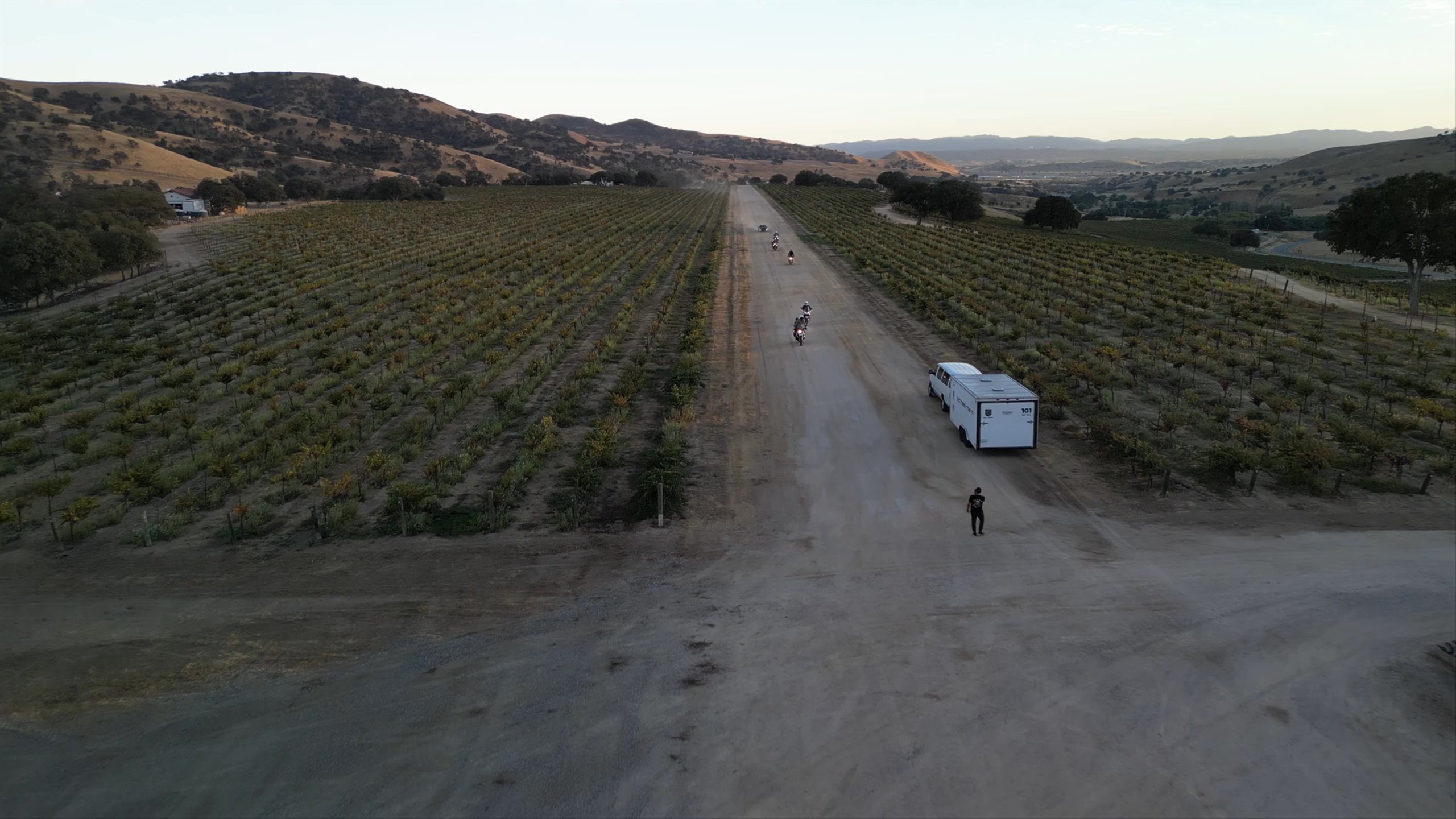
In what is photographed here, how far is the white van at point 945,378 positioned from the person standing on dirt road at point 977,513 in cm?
853

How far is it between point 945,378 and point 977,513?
10.6 meters

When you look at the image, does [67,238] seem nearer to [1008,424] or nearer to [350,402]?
[350,402]

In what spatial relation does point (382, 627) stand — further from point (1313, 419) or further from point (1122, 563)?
point (1313, 419)

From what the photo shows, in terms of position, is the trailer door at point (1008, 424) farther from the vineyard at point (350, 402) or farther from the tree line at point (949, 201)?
the tree line at point (949, 201)

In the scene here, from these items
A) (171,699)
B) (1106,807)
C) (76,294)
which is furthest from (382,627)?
(76,294)

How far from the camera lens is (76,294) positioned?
184 feet

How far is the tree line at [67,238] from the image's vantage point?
50938 millimetres

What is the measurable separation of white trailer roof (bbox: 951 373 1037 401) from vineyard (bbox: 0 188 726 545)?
29.0ft

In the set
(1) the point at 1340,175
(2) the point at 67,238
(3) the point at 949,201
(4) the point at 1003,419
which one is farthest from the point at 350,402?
(1) the point at 1340,175

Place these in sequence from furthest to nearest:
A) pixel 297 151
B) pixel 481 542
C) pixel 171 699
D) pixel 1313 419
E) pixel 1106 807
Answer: pixel 297 151, pixel 1313 419, pixel 481 542, pixel 171 699, pixel 1106 807

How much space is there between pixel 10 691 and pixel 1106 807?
16.2 m

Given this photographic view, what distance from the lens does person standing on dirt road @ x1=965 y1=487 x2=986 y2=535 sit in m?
17.4

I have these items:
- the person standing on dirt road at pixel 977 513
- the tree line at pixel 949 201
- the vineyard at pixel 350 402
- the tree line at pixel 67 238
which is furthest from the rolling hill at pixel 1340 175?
the tree line at pixel 67 238

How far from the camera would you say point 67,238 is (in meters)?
54.8
